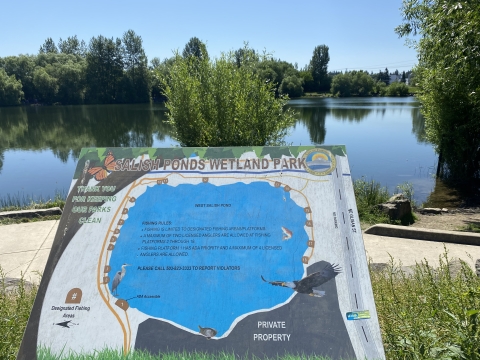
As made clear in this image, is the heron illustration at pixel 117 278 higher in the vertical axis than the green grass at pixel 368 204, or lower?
higher

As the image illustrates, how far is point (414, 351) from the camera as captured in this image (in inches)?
89.8

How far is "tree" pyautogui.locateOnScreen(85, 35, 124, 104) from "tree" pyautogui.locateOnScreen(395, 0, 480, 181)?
165 feet

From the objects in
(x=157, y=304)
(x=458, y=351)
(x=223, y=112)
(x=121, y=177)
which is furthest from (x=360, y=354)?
(x=223, y=112)

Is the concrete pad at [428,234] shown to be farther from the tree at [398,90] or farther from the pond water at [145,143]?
the tree at [398,90]

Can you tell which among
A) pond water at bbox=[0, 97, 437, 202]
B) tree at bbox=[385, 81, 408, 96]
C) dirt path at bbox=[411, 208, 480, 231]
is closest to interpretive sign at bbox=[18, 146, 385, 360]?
dirt path at bbox=[411, 208, 480, 231]

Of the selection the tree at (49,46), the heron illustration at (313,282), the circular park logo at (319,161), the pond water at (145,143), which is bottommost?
the pond water at (145,143)

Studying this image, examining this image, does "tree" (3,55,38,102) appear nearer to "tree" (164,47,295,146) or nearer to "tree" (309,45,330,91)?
"tree" (309,45,330,91)

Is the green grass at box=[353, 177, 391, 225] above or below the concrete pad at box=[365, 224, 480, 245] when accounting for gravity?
below

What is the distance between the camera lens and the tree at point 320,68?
257 ft

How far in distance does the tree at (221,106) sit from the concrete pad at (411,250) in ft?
12.9

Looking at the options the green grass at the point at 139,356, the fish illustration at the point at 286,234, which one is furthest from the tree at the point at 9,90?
the fish illustration at the point at 286,234

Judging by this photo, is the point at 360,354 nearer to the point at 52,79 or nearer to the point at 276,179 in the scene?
the point at 276,179

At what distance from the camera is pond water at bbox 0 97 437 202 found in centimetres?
1438

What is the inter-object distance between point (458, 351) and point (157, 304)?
1852 millimetres
